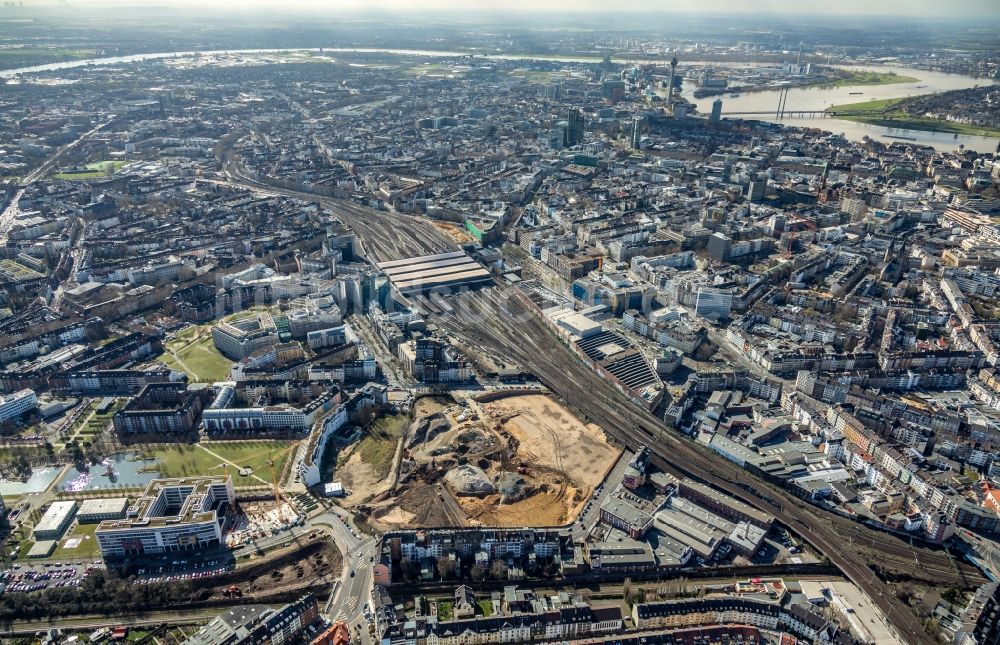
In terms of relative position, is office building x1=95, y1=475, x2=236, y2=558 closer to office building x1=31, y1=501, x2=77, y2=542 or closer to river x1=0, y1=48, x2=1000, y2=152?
office building x1=31, y1=501, x2=77, y2=542

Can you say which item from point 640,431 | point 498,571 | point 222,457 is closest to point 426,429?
point 222,457

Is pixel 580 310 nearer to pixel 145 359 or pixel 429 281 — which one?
pixel 429 281

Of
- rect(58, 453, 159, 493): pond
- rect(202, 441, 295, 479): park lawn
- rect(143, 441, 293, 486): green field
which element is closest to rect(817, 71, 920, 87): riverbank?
rect(202, 441, 295, 479): park lawn

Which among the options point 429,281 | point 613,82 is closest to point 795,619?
point 429,281

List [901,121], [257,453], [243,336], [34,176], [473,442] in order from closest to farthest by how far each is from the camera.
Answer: [257,453]
[473,442]
[243,336]
[34,176]
[901,121]

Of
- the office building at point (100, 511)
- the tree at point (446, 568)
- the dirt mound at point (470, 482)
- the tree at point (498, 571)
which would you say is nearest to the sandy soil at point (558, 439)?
the dirt mound at point (470, 482)

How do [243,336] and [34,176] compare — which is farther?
[34,176]

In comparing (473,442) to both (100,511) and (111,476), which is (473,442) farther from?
(111,476)
